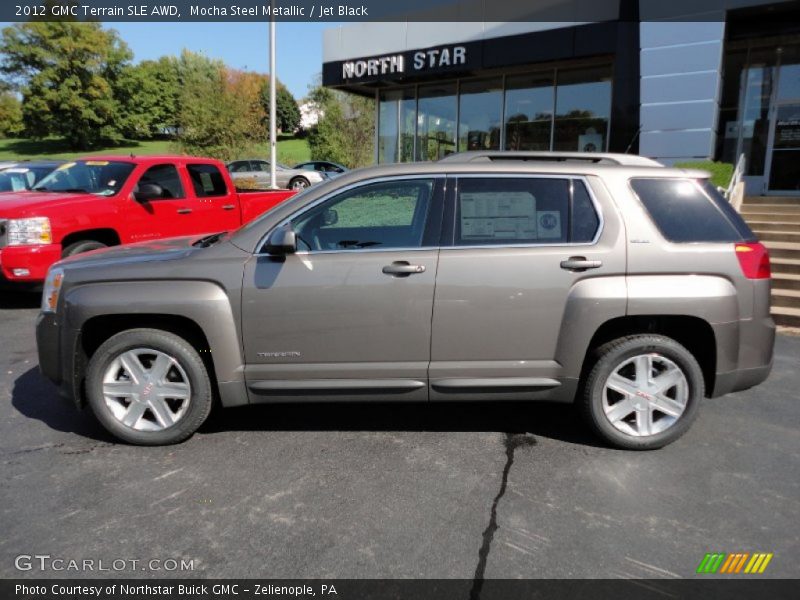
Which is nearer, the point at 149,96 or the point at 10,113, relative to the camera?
the point at 10,113

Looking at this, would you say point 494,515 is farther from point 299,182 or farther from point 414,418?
point 299,182

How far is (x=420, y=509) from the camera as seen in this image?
3.03 meters

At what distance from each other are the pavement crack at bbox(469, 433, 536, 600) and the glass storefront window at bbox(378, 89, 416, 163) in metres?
16.1

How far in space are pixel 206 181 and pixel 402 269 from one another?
19.5 feet

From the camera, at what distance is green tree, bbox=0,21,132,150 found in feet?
189

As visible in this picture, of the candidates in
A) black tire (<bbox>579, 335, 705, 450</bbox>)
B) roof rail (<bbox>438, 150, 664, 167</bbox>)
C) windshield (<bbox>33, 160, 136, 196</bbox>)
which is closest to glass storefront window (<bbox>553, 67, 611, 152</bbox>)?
windshield (<bbox>33, 160, 136, 196</bbox>)

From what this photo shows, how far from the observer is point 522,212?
3.69 meters

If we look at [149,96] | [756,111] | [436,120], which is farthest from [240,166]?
[149,96]

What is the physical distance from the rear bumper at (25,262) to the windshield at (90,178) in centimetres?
115

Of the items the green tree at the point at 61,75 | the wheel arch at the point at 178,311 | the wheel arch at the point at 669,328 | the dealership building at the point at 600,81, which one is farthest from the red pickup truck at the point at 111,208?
the green tree at the point at 61,75

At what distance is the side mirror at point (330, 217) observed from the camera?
12.7ft

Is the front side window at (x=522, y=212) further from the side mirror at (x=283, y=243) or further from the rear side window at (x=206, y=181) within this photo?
the rear side window at (x=206, y=181)

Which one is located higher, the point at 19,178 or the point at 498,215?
the point at 19,178

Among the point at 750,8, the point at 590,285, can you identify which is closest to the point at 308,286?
the point at 590,285
